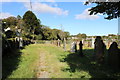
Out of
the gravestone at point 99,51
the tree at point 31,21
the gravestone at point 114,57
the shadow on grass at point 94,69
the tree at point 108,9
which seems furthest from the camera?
the tree at point 31,21

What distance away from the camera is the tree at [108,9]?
1074cm

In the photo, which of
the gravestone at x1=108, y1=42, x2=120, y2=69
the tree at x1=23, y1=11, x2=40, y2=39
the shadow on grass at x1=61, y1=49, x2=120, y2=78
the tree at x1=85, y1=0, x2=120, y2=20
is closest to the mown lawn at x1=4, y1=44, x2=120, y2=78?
the shadow on grass at x1=61, y1=49, x2=120, y2=78

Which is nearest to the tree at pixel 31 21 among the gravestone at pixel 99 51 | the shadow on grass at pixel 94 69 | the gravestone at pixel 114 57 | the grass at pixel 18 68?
the grass at pixel 18 68

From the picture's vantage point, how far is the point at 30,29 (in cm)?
7694

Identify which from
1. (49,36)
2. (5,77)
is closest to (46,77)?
(5,77)

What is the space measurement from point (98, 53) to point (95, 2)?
3550 mm

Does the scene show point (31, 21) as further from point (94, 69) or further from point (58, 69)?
point (94, 69)

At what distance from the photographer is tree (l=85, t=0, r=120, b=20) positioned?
10.7 meters

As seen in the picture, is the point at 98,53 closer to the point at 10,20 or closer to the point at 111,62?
the point at 111,62

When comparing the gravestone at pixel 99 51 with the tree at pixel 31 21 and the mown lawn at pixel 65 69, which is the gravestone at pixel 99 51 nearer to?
the mown lawn at pixel 65 69

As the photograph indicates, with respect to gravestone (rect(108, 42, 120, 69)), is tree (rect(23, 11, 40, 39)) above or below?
above

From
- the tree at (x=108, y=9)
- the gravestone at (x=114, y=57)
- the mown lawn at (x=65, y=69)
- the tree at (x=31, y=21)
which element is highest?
the tree at (x=31, y=21)

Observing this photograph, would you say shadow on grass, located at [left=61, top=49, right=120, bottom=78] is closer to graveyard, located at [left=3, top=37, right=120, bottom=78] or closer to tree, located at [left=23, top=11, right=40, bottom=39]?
graveyard, located at [left=3, top=37, right=120, bottom=78]

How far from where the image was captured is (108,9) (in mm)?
11523
